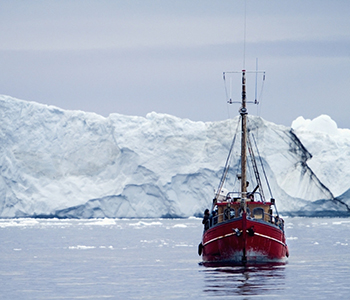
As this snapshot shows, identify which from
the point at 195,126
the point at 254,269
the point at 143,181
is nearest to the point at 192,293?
the point at 254,269

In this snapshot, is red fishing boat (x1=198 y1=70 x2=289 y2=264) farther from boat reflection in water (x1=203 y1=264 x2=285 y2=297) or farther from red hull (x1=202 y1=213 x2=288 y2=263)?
boat reflection in water (x1=203 y1=264 x2=285 y2=297)

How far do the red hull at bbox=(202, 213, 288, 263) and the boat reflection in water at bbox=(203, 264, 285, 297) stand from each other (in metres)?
0.52

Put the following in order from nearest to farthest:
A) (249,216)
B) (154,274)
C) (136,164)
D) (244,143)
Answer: (154,274) → (249,216) → (244,143) → (136,164)

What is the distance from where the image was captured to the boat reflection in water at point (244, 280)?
11883 millimetres

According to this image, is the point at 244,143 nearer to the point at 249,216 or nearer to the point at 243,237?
the point at 249,216

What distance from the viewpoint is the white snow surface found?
44.2 m

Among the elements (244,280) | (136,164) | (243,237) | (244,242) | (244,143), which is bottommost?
(244,280)

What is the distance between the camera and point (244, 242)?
17094 mm

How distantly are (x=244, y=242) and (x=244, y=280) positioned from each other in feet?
11.6

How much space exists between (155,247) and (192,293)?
488 inches

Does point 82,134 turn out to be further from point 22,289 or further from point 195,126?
point 22,289

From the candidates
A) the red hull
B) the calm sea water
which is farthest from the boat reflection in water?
the red hull

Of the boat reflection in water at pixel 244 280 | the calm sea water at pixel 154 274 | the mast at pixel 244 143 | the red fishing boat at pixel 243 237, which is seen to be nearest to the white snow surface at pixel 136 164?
the calm sea water at pixel 154 274

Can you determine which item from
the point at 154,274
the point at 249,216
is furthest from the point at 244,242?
the point at 154,274
